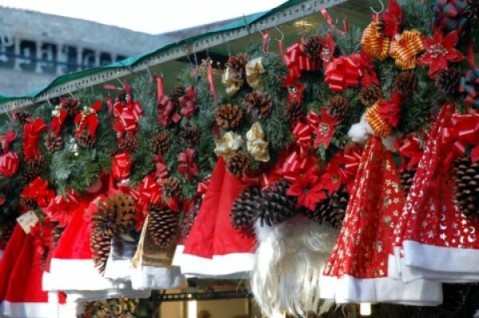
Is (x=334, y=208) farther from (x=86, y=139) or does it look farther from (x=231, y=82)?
(x=86, y=139)

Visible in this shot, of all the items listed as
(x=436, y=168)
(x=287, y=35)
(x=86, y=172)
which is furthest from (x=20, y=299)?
(x=436, y=168)

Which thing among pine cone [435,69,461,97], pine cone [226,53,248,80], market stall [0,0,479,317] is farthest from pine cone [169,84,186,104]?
pine cone [435,69,461,97]

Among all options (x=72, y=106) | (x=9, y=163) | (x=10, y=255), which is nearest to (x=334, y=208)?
(x=72, y=106)

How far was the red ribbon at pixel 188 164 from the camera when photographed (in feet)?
8.77

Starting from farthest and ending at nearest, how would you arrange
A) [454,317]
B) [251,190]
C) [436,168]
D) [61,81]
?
[61,81] < [454,317] < [251,190] < [436,168]

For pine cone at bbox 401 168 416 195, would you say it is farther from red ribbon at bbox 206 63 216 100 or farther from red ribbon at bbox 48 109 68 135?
red ribbon at bbox 48 109 68 135

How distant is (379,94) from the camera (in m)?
2.19

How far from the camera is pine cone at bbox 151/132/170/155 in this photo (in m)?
2.76

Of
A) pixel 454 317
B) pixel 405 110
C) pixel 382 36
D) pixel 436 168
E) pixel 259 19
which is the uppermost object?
pixel 259 19

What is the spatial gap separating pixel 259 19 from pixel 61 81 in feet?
3.50

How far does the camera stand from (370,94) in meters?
2.19

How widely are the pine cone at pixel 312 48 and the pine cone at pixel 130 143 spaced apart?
757 millimetres

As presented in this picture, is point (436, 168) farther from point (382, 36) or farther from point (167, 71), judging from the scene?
point (167, 71)

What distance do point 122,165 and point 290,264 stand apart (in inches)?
28.9
